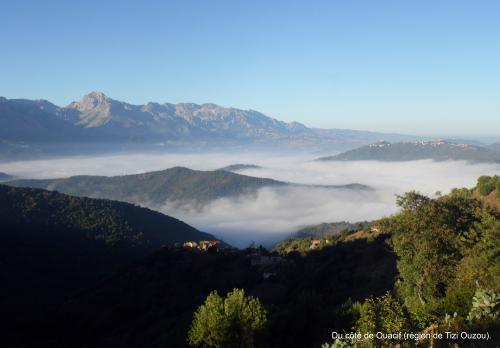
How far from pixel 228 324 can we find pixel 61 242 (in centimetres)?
10068

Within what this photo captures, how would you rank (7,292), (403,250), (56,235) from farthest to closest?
(56,235), (7,292), (403,250)

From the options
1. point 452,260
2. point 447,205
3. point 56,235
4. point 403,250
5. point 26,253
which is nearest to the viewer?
point 452,260

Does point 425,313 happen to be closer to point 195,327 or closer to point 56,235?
point 195,327

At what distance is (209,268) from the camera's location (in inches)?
2761

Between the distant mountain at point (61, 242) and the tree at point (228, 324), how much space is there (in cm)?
4225

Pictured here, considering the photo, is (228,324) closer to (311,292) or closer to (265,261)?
(311,292)

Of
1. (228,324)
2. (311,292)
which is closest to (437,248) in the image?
(311,292)

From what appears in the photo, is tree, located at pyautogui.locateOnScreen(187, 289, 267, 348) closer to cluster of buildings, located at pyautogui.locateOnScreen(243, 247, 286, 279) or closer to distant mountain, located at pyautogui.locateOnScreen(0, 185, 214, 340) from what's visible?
cluster of buildings, located at pyautogui.locateOnScreen(243, 247, 286, 279)

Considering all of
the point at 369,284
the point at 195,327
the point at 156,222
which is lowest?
the point at 156,222

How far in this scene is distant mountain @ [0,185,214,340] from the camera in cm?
8294

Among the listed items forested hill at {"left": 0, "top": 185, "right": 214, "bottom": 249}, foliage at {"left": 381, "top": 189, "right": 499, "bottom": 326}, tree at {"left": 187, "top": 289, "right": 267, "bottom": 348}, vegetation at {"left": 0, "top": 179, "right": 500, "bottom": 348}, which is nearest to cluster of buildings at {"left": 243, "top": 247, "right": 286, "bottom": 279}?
vegetation at {"left": 0, "top": 179, "right": 500, "bottom": 348}

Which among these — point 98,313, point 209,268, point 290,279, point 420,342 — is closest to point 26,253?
point 98,313

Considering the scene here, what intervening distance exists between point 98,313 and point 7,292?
23.5 metres

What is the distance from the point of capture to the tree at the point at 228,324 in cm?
2286
